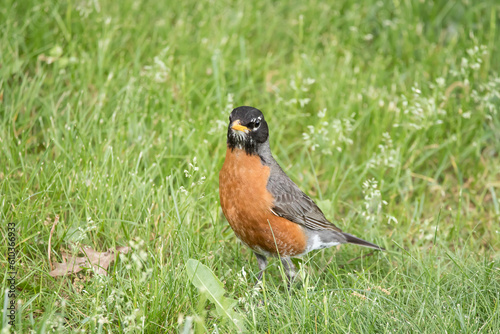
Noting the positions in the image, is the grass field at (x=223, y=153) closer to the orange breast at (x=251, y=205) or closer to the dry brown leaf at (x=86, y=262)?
the dry brown leaf at (x=86, y=262)

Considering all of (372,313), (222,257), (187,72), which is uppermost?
(187,72)


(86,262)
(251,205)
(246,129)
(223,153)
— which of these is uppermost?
(246,129)

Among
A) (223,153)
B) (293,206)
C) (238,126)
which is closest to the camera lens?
(238,126)

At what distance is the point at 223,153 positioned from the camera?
495cm

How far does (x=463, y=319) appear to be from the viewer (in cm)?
297

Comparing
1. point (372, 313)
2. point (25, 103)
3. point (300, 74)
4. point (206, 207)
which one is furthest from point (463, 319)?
point (25, 103)

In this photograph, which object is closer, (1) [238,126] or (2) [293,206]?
(1) [238,126]

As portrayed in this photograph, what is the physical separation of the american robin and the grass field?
163 mm

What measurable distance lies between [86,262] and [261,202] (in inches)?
47.9

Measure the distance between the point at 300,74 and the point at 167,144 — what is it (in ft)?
5.68

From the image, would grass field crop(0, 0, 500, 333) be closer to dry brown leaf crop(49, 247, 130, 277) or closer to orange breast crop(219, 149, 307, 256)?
dry brown leaf crop(49, 247, 130, 277)

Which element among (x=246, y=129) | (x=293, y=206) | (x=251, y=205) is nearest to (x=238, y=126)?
(x=246, y=129)

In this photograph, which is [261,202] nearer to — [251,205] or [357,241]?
[251,205]

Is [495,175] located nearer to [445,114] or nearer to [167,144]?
[445,114]
